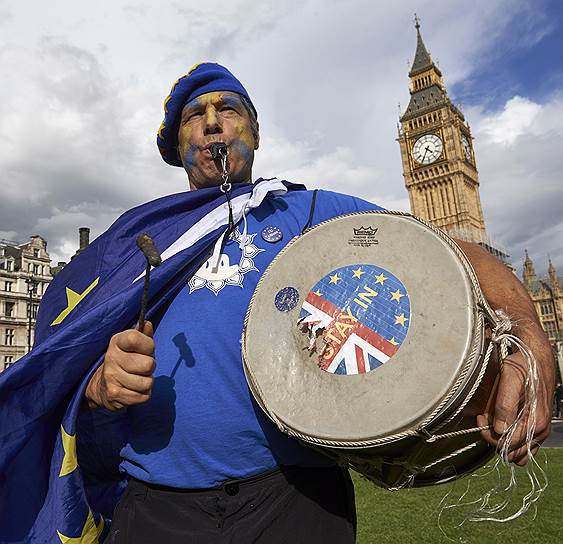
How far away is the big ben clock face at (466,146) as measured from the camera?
191 ft

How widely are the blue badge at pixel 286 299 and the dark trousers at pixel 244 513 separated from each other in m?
0.49

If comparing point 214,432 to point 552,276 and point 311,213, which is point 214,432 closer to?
point 311,213

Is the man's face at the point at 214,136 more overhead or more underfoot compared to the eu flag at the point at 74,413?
more overhead

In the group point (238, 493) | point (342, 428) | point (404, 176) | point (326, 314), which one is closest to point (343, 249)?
point (326, 314)

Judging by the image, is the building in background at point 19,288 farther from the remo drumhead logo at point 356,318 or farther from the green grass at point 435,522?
the remo drumhead logo at point 356,318

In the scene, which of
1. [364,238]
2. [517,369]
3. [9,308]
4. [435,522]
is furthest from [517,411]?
[9,308]

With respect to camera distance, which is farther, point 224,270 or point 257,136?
point 257,136

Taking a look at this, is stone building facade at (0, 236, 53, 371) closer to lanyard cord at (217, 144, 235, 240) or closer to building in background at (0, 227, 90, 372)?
building in background at (0, 227, 90, 372)

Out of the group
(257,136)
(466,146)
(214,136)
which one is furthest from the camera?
(466,146)

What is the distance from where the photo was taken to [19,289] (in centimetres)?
3919

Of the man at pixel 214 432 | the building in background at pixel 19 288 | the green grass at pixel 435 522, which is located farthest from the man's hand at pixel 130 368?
the building in background at pixel 19 288

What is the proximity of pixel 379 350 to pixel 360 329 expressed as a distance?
0.07 meters

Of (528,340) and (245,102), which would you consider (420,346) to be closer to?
(528,340)

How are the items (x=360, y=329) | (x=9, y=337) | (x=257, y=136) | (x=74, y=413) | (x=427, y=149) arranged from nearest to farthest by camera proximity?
(x=360, y=329) < (x=74, y=413) < (x=257, y=136) < (x=9, y=337) < (x=427, y=149)
